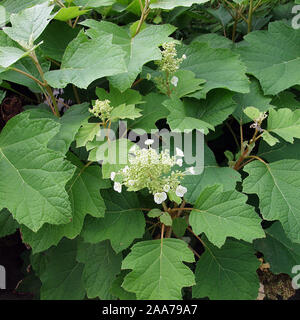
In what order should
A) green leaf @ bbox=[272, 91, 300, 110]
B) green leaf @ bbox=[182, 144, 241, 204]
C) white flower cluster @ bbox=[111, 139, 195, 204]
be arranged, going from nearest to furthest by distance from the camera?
white flower cluster @ bbox=[111, 139, 195, 204]
green leaf @ bbox=[182, 144, 241, 204]
green leaf @ bbox=[272, 91, 300, 110]

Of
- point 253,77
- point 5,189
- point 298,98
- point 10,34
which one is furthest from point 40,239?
point 298,98

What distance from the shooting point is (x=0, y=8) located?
1168mm

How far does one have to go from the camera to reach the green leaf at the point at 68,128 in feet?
3.25

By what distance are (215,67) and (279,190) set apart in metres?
0.48

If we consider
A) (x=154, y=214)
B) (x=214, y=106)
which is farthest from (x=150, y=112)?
(x=154, y=214)

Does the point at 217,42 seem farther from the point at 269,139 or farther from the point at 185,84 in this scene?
the point at 269,139

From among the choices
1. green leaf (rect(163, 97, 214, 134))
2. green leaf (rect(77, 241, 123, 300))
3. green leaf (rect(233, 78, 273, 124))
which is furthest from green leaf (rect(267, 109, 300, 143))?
green leaf (rect(77, 241, 123, 300))

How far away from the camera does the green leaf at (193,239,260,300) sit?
112 centimetres

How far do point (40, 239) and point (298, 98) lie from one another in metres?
1.11

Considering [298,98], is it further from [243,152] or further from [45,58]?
[45,58]

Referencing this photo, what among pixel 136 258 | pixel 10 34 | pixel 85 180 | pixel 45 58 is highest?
pixel 10 34

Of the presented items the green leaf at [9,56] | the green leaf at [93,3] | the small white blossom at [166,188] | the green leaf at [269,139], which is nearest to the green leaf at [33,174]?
the green leaf at [9,56]

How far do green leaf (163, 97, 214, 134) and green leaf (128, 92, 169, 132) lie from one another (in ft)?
0.13

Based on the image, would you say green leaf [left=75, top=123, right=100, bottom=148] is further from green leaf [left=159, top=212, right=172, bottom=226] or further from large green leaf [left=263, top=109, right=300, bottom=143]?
large green leaf [left=263, top=109, right=300, bottom=143]
